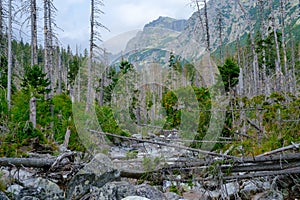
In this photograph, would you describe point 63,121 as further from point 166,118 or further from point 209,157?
point 209,157

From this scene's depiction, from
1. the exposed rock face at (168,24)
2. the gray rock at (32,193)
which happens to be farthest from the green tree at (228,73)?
the gray rock at (32,193)

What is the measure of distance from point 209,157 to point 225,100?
314 centimetres

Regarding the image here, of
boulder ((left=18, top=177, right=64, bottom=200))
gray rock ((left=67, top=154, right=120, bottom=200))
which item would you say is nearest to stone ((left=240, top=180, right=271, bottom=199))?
gray rock ((left=67, top=154, right=120, bottom=200))

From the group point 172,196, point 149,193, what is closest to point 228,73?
point 172,196

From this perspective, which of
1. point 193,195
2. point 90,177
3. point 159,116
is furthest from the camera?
point 159,116

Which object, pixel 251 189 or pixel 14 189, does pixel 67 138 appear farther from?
pixel 251 189

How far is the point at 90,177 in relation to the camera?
4773 millimetres

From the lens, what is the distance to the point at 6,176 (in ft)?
16.1

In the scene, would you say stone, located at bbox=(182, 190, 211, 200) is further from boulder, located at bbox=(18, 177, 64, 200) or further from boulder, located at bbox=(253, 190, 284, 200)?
boulder, located at bbox=(18, 177, 64, 200)

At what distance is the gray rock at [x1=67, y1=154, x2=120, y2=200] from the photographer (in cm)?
463

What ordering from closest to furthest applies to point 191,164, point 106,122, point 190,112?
point 191,164, point 190,112, point 106,122

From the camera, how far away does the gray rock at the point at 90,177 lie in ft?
15.2

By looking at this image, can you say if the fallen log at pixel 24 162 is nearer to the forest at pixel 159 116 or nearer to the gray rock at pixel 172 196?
the forest at pixel 159 116

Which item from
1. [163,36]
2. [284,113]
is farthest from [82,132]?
[284,113]
